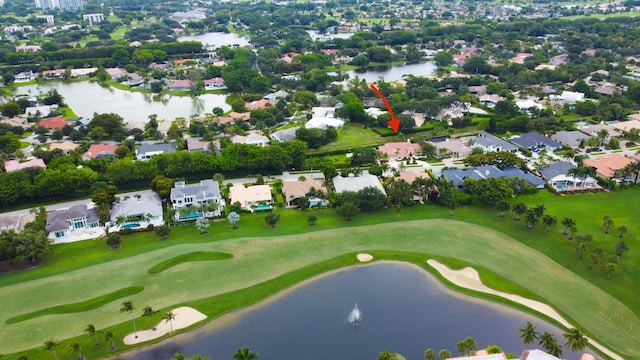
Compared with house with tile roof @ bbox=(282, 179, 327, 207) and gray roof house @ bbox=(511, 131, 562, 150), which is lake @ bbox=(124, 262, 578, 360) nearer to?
house with tile roof @ bbox=(282, 179, 327, 207)

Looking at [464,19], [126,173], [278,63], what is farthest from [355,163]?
[464,19]

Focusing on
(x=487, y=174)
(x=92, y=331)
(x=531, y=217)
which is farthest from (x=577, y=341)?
(x=92, y=331)

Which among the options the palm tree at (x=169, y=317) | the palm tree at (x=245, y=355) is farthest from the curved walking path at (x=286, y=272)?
the palm tree at (x=245, y=355)

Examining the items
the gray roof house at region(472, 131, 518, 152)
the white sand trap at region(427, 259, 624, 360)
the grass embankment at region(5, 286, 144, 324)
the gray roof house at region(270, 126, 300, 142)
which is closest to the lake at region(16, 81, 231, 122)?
the gray roof house at region(270, 126, 300, 142)

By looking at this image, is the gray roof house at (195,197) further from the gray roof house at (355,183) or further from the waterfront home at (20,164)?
the waterfront home at (20,164)

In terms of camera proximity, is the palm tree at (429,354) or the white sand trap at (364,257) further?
the white sand trap at (364,257)
